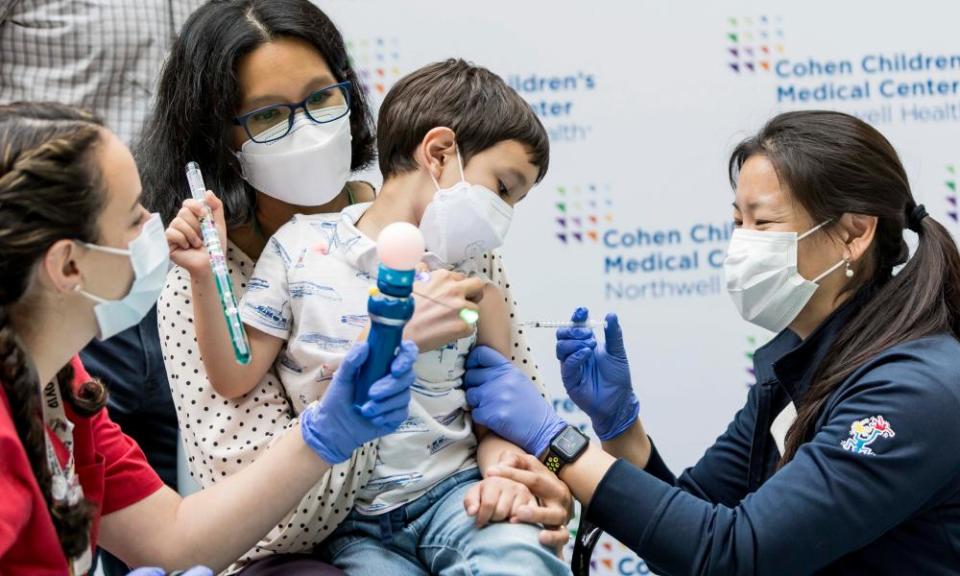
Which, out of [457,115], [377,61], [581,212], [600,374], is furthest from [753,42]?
[457,115]

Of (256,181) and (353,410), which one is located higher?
(256,181)

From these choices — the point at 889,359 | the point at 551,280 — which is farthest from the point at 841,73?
the point at 889,359

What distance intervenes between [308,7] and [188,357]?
1.98ft

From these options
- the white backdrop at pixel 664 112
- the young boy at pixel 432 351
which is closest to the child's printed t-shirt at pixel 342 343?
the young boy at pixel 432 351

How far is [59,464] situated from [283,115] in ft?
2.09

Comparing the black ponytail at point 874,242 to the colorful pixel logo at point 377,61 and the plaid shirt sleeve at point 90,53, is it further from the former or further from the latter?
the plaid shirt sleeve at point 90,53

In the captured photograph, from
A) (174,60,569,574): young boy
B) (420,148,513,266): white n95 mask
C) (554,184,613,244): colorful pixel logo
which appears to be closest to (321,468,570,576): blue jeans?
(174,60,569,574): young boy

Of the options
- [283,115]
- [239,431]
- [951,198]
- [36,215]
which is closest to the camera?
[36,215]

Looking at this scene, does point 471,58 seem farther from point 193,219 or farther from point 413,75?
point 193,219

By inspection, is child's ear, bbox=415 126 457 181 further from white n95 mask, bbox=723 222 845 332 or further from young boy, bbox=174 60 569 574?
white n95 mask, bbox=723 222 845 332

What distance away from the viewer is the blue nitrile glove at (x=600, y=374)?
193 cm

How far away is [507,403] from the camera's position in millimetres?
1686

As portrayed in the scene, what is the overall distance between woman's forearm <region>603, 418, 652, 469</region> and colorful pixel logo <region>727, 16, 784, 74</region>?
126 cm

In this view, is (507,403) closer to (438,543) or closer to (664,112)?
(438,543)
